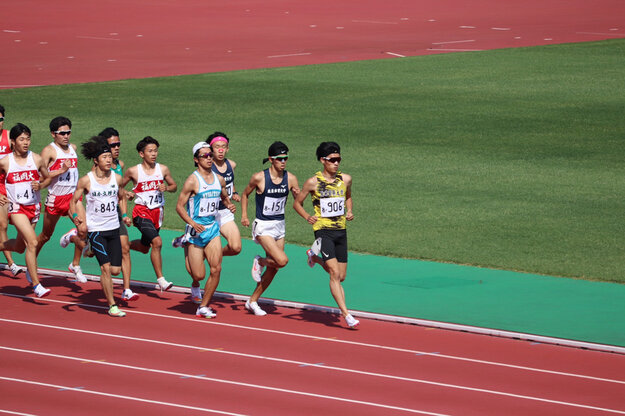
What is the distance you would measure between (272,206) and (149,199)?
77.9 inches

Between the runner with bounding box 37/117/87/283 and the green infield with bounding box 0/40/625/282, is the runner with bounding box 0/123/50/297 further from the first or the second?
the green infield with bounding box 0/40/625/282

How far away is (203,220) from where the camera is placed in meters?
14.0

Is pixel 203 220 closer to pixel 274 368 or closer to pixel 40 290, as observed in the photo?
pixel 40 290

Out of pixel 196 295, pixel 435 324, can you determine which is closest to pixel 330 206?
pixel 435 324

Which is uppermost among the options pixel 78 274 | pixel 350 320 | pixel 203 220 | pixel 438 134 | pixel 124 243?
pixel 438 134

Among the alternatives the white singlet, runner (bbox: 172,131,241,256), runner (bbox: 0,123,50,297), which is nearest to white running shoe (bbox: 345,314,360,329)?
runner (bbox: 172,131,241,256)

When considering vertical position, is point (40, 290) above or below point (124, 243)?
below

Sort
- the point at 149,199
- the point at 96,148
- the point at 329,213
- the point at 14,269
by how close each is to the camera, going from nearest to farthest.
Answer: the point at 329,213
the point at 96,148
the point at 149,199
the point at 14,269

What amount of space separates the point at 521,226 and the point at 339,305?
264 inches

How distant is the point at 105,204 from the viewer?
45.8 ft

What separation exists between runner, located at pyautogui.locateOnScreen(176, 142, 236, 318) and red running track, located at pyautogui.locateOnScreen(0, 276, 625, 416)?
0.50 m

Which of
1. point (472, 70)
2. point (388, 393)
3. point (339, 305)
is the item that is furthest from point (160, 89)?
point (388, 393)

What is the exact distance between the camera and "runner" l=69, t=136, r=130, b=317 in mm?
13859

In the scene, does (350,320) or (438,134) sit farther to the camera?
(438,134)
